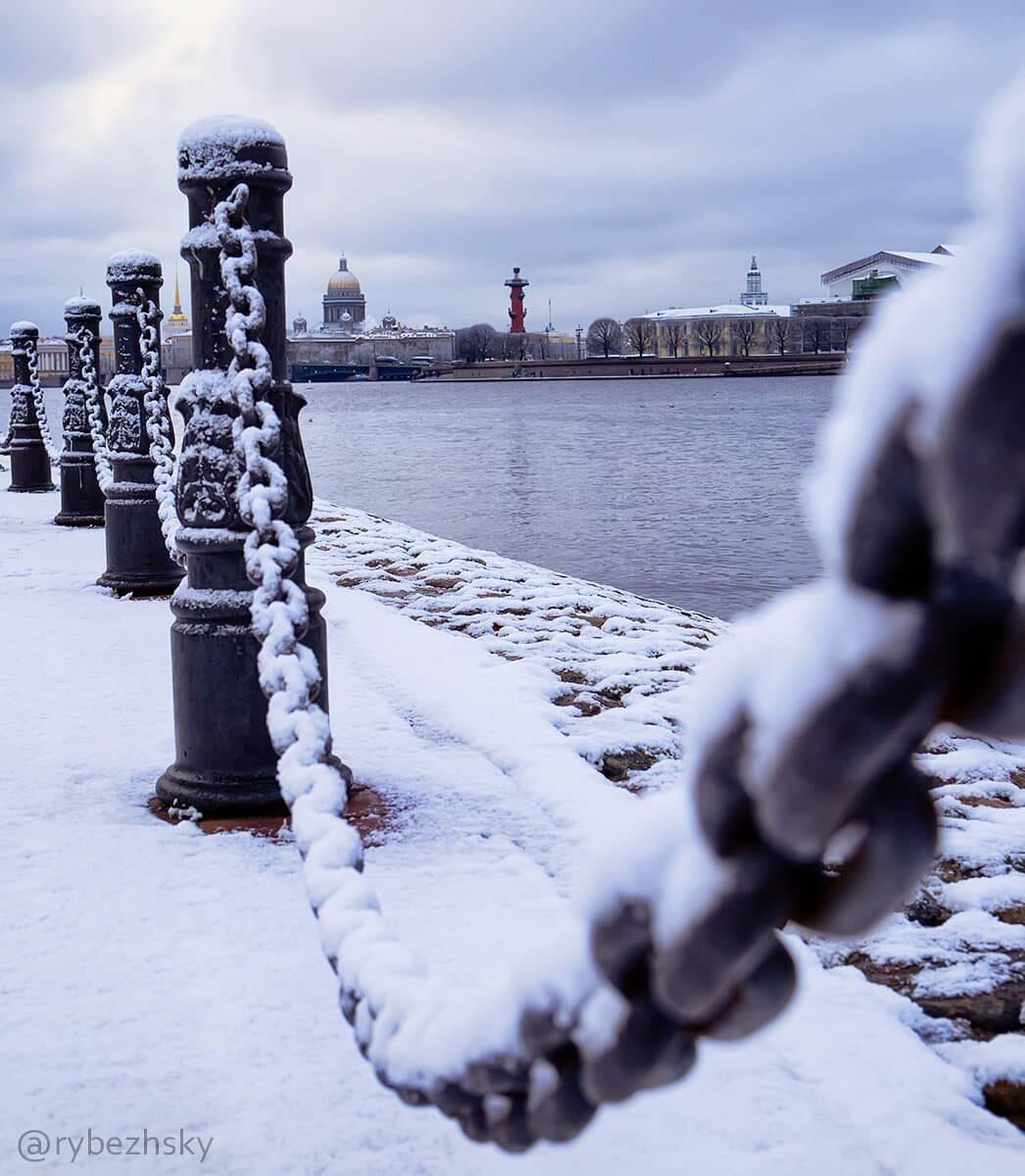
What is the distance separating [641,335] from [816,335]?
1586 cm

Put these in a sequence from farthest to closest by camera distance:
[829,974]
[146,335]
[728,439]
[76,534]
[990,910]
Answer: [728,439], [76,534], [146,335], [990,910], [829,974]

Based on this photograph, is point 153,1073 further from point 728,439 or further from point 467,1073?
point 728,439

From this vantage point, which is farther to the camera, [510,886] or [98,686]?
[98,686]

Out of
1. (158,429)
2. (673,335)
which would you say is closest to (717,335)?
(673,335)

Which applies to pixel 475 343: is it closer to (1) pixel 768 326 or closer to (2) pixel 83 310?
(1) pixel 768 326

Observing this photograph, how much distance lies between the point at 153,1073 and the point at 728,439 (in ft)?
116

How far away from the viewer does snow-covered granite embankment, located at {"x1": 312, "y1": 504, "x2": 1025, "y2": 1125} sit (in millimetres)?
2234

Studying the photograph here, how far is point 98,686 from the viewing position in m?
4.29

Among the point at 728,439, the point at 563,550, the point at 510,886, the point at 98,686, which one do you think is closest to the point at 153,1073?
the point at 510,886

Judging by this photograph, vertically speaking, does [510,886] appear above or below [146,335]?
below

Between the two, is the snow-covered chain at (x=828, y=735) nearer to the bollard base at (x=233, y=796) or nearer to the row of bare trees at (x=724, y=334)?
the bollard base at (x=233, y=796)

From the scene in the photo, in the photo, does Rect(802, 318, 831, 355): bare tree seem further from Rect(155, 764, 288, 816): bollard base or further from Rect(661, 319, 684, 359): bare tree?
Rect(155, 764, 288, 816): bollard base

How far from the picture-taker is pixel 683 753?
11.8 ft

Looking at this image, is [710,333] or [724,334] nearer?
[710,333]
